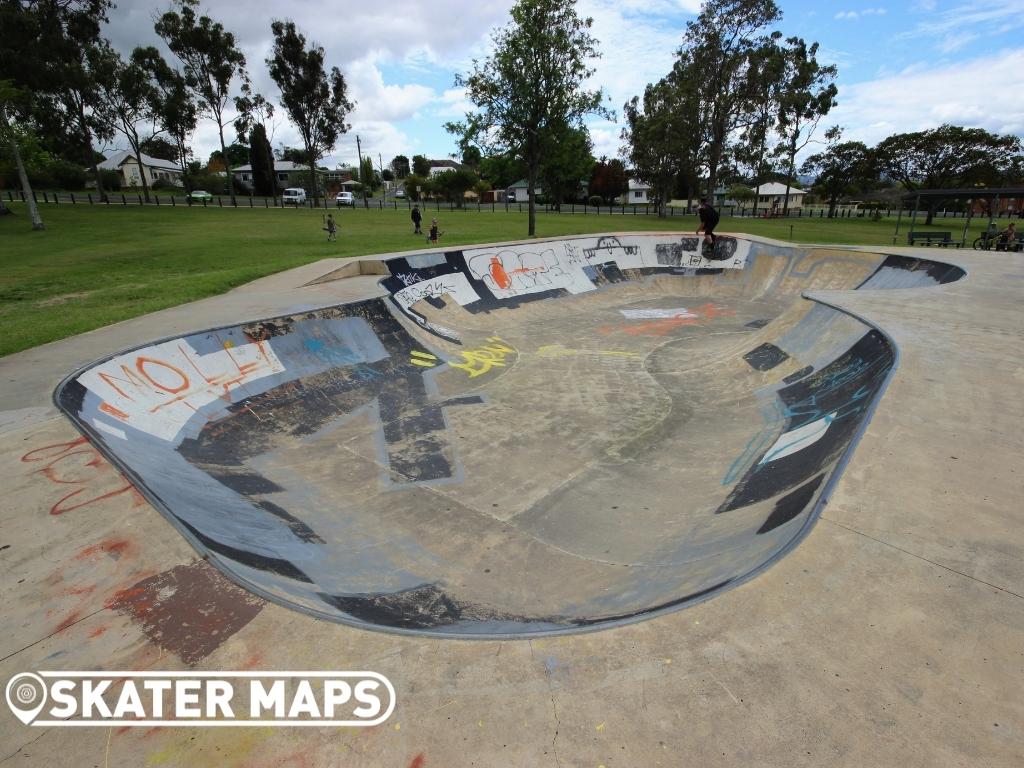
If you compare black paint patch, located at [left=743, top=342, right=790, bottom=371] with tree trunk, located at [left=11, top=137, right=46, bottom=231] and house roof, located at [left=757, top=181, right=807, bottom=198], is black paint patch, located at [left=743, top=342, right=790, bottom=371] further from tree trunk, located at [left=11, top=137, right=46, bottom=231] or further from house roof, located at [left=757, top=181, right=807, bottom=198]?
house roof, located at [left=757, top=181, right=807, bottom=198]

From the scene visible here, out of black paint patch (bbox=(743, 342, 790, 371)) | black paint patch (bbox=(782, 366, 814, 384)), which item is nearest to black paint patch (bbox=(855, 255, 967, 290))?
black paint patch (bbox=(743, 342, 790, 371))

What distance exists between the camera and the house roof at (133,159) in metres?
93.4

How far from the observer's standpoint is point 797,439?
7621 millimetres

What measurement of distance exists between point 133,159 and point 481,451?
397 feet

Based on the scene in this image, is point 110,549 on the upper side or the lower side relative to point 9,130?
lower

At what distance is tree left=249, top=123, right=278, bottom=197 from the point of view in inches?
2960

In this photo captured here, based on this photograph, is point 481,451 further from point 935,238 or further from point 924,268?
point 935,238

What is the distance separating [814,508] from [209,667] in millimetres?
4611

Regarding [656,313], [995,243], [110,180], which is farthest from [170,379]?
[110,180]

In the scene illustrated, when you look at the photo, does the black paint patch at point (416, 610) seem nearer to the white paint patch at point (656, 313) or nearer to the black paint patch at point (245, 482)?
the black paint patch at point (245, 482)

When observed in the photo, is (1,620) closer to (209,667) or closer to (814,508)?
(209,667)

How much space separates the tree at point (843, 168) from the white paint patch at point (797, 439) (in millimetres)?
62406

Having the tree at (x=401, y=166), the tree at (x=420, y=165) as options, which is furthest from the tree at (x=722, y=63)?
the tree at (x=401, y=166)

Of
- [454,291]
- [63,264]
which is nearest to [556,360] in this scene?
[454,291]
